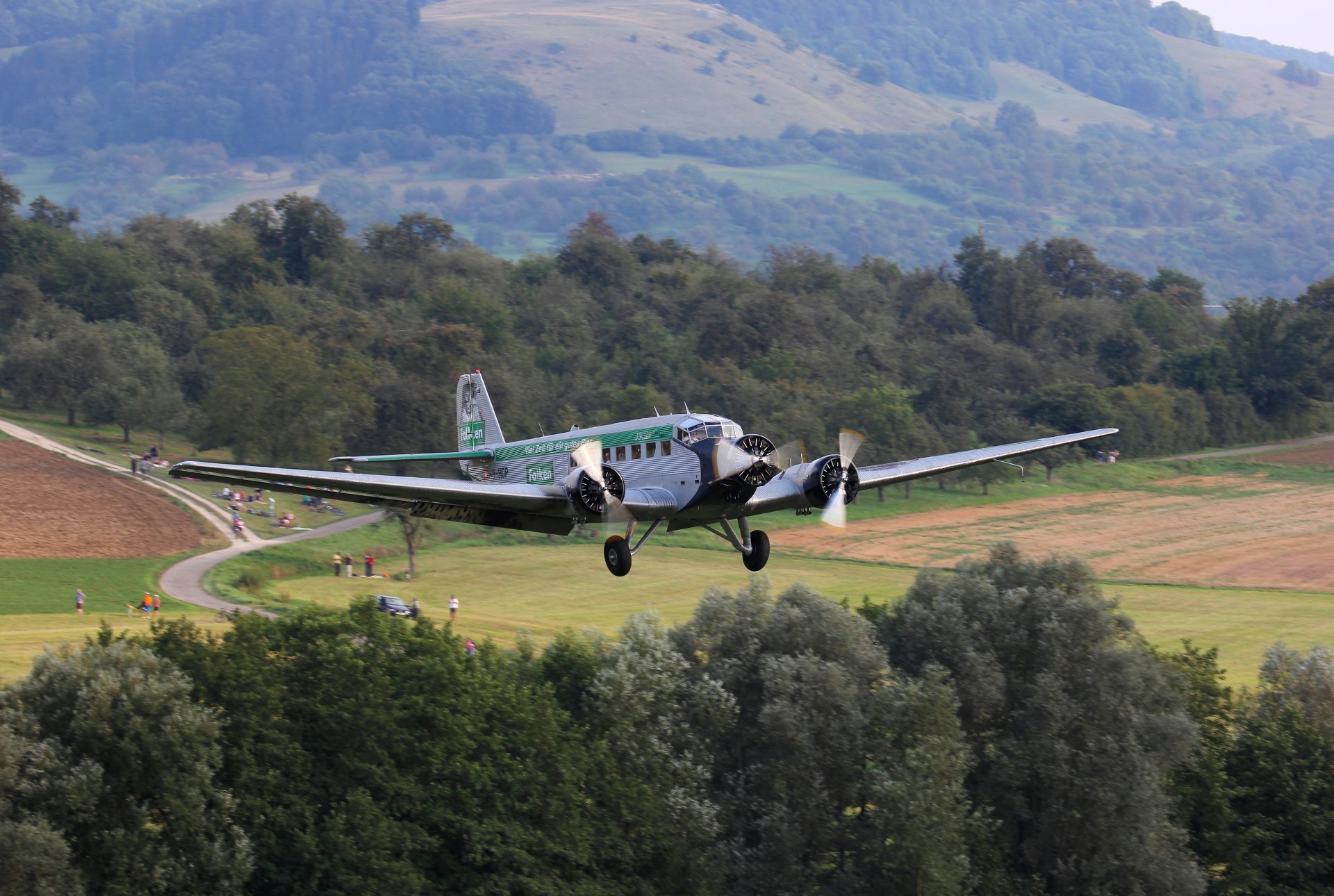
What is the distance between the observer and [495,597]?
335ft

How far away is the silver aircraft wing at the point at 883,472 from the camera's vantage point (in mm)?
40562

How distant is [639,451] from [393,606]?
5360 cm

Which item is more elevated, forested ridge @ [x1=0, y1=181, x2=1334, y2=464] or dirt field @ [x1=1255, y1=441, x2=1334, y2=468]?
forested ridge @ [x1=0, y1=181, x2=1334, y2=464]

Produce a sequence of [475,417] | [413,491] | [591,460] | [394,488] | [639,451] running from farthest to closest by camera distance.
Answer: [475,417] < [639,451] < [591,460] < [413,491] < [394,488]

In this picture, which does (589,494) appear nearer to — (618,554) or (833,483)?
(618,554)

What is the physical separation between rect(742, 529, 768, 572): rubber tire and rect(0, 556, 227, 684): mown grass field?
46.5 metres

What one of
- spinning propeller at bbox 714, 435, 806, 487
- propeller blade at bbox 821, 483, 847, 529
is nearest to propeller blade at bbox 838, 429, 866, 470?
propeller blade at bbox 821, 483, 847, 529

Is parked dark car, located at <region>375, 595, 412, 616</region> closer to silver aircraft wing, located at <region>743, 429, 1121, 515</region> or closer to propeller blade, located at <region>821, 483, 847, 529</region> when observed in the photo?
silver aircraft wing, located at <region>743, 429, 1121, 515</region>

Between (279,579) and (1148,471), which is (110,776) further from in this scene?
(1148,471)

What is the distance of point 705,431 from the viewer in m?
39.9

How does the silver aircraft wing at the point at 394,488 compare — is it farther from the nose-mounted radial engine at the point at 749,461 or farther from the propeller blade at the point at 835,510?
the propeller blade at the point at 835,510

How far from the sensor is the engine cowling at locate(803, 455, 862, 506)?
40438mm

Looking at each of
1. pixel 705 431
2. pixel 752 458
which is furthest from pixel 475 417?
pixel 752 458

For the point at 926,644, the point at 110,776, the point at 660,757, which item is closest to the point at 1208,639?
the point at 926,644
